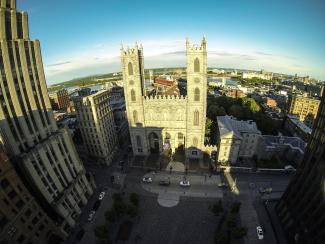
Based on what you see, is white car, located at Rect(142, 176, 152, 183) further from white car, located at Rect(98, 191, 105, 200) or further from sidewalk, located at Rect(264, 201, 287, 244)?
sidewalk, located at Rect(264, 201, 287, 244)

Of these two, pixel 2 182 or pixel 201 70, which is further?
pixel 201 70

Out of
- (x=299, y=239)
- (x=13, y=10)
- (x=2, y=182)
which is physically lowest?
(x=299, y=239)

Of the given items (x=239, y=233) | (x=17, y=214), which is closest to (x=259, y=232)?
(x=239, y=233)

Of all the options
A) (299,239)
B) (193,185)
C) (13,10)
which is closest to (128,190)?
(193,185)

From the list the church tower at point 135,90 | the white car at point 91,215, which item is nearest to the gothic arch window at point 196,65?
the church tower at point 135,90

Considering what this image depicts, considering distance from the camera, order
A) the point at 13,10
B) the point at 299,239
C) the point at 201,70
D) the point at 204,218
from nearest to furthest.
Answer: the point at 13,10, the point at 299,239, the point at 204,218, the point at 201,70

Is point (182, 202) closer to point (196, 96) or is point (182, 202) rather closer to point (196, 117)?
point (196, 117)

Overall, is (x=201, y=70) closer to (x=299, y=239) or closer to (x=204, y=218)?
(x=204, y=218)

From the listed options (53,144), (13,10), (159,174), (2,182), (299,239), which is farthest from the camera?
(159,174)
